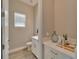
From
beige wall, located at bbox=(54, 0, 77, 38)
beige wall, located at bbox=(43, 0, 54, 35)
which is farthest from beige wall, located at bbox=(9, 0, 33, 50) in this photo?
beige wall, located at bbox=(54, 0, 77, 38)

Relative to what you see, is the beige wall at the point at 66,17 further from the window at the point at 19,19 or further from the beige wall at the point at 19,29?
→ the window at the point at 19,19

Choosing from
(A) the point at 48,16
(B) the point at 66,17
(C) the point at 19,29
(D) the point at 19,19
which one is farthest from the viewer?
(D) the point at 19,19

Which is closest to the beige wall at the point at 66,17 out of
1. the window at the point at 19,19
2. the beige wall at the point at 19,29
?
the beige wall at the point at 19,29

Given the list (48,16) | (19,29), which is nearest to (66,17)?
(48,16)

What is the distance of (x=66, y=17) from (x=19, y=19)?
3.70m

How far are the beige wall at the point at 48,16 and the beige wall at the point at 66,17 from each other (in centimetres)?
13

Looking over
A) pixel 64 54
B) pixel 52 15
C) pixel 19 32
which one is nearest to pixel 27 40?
pixel 19 32

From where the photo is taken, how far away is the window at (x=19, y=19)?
537cm

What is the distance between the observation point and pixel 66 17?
Result: 2.59 meters

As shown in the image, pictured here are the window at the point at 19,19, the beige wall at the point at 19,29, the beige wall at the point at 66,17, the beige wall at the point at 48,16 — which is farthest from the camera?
the window at the point at 19,19

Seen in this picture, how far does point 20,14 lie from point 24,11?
1.46 ft

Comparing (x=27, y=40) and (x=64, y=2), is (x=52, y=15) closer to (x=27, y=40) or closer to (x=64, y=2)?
(x=64, y=2)

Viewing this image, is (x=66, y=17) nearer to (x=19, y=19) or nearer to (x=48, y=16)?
(x=48, y=16)

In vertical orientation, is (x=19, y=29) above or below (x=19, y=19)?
below
